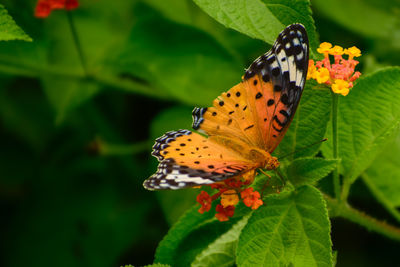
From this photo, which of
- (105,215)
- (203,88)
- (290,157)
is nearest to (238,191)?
(290,157)

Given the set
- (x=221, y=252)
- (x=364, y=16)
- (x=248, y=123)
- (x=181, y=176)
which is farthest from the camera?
(x=364, y=16)

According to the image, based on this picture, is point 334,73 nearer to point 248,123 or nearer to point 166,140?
point 248,123

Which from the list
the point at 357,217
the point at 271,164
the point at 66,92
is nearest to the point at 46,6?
the point at 66,92

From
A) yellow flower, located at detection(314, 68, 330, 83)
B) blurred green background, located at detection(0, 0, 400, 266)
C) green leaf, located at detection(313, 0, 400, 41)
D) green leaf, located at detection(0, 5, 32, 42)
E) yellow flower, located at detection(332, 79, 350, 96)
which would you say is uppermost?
green leaf, located at detection(313, 0, 400, 41)

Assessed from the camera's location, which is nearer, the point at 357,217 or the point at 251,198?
the point at 251,198

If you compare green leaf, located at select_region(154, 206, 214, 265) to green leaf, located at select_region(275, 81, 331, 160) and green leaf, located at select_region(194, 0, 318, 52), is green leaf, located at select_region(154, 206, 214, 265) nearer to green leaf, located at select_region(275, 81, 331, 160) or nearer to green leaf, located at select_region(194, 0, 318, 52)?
green leaf, located at select_region(275, 81, 331, 160)

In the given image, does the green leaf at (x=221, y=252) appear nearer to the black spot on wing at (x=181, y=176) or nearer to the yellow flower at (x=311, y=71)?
the black spot on wing at (x=181, y=176)

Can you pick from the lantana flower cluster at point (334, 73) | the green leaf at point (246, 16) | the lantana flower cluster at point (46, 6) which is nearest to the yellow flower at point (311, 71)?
the lantana flower cluster at point (334, 73)

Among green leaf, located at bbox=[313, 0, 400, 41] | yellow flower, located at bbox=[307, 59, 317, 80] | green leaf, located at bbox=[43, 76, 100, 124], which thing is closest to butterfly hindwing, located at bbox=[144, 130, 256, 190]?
yellow flower, located at bbox=[307, 59, 317, 80]
